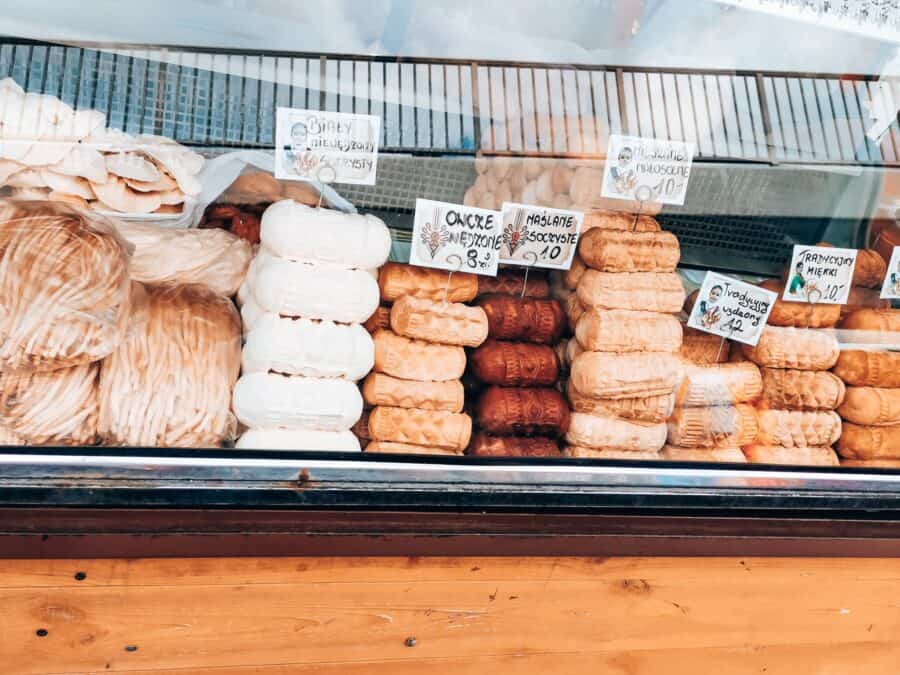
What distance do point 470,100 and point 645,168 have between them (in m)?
0.51

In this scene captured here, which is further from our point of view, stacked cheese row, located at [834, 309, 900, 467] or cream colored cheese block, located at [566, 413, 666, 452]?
stacked cheese row, located at [834, 309, 900, 467]

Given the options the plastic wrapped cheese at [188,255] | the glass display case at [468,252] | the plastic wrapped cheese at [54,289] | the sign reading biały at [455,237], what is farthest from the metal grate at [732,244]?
the plastic wrapped cheese at [54,289]

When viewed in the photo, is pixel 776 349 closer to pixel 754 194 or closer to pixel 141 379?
pixel 754 194

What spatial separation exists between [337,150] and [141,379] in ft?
2.39

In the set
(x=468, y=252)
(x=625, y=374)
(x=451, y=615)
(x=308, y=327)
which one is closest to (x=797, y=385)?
(x=625, y=374)

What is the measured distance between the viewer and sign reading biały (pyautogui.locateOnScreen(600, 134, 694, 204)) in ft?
6.66

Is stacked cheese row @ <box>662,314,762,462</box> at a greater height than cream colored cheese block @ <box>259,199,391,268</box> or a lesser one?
lesser

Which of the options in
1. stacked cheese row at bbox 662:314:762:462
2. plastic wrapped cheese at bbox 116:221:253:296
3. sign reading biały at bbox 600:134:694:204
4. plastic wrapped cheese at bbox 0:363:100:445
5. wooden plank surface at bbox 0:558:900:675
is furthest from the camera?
stacked cheese row at bbox 662:314:762:462

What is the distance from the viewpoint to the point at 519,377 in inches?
82.0

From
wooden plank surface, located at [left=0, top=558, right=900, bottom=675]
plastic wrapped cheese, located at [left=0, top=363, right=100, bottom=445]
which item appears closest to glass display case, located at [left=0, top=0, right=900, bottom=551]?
plastic wrapped cheese, located at [left=0, top=363, right=100, bottom=445]

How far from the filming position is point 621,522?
1.70m

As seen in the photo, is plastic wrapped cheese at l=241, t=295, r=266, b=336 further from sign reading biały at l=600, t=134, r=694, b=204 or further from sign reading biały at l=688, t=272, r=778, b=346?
sign reading biały at l=688, t=272, r=778, b=346

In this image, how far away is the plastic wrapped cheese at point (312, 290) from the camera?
1.88 m

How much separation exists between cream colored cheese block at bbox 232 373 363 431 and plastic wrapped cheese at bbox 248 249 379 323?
170mm
